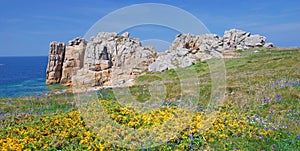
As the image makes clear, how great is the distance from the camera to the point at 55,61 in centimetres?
8475

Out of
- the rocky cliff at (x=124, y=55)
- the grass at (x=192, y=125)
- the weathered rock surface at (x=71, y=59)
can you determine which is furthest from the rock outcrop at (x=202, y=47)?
the weathered rock surface at (x=71, y=59)

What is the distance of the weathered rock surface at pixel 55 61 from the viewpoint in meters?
84.6

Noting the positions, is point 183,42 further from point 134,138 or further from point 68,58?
point 134,138

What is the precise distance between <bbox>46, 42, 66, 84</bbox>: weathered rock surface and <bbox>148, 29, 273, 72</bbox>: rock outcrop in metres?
38.8

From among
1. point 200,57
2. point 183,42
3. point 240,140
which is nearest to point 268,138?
point 240,140

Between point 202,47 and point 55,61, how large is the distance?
48.6 metres

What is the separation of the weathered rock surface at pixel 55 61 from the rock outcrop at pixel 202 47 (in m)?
38.8

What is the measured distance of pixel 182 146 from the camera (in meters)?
7.06

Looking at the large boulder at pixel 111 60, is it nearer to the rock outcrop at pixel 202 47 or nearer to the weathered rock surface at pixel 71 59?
the rock outcrop at pixel 202 47

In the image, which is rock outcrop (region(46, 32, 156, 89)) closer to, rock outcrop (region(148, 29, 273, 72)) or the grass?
rock outcrop (region(148, 29, 273, 72))

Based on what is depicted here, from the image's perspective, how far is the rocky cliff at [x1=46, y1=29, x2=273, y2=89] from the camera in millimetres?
50100

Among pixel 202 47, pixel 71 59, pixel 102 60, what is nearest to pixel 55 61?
pixel 71 59

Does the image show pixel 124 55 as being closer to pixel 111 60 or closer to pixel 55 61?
pixel 111 60

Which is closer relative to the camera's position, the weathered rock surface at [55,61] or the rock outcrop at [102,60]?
the rock outcrop at [102,60]
